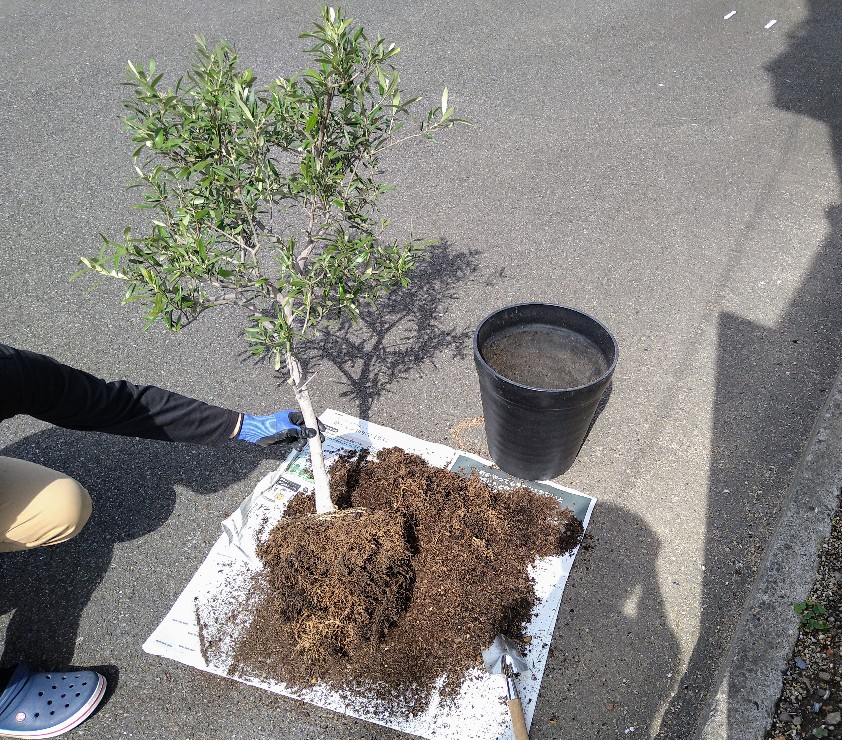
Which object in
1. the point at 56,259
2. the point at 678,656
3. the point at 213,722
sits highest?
the point at 56,259

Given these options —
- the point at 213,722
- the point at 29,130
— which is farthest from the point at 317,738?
the point at 29,130

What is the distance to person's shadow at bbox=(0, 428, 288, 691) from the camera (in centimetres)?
248

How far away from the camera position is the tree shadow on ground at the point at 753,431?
243 centimetres

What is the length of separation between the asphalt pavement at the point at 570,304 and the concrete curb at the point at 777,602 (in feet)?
0.04

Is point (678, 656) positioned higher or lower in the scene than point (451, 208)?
lower

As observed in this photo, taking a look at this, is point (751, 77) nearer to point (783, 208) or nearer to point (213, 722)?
point (783, 208)

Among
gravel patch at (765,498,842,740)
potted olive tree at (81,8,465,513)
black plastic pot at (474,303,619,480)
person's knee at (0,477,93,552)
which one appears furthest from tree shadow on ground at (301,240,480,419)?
gravel patch at (765,498,842,740)

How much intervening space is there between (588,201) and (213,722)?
406 cm

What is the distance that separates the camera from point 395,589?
91.7 inches

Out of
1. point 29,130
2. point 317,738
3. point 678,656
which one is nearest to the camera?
point 317,738

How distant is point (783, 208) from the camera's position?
467 centimetres

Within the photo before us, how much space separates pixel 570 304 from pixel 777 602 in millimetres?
2054

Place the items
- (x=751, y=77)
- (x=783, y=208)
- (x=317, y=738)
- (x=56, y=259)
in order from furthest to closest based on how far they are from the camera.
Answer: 1. (x=751, y=77)
2. (x=783, y=208)
3. (x=56, y=259)
4. (x=317, y=738)

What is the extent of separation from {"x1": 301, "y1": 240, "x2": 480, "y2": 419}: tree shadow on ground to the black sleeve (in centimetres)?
104
